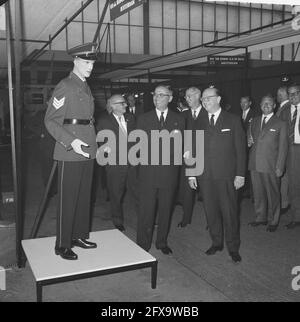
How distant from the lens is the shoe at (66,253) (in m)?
3.05

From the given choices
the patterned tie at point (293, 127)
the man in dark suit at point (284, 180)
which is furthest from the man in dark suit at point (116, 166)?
the man in dark suit at point (284, 180)

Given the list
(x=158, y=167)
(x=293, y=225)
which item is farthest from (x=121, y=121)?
(x=293, y=225)

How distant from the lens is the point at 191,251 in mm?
4109

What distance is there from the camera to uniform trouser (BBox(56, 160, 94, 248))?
3.01 meters

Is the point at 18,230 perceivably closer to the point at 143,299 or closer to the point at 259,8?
the point at 143,299

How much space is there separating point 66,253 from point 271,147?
2.78 metres

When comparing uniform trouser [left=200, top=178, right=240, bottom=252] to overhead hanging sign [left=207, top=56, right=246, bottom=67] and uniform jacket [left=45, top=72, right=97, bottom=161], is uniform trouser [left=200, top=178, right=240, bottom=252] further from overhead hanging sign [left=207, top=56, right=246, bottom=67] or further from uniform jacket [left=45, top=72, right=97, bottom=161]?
overhead hanging sign [left=207, top=56, right=246, bottom=67]

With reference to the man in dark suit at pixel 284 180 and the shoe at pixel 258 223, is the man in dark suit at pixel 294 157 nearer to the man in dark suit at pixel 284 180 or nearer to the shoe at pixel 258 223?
the shoe at pixel 258 223

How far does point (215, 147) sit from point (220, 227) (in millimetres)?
854

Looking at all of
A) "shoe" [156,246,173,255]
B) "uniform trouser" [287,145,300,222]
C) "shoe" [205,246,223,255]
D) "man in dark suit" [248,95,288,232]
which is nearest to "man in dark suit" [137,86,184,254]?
"shoe" [156,246,173,255]

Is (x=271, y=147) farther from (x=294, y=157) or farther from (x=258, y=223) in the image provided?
(x=258, y=223)

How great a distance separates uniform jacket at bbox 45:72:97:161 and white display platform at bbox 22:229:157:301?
79cm
